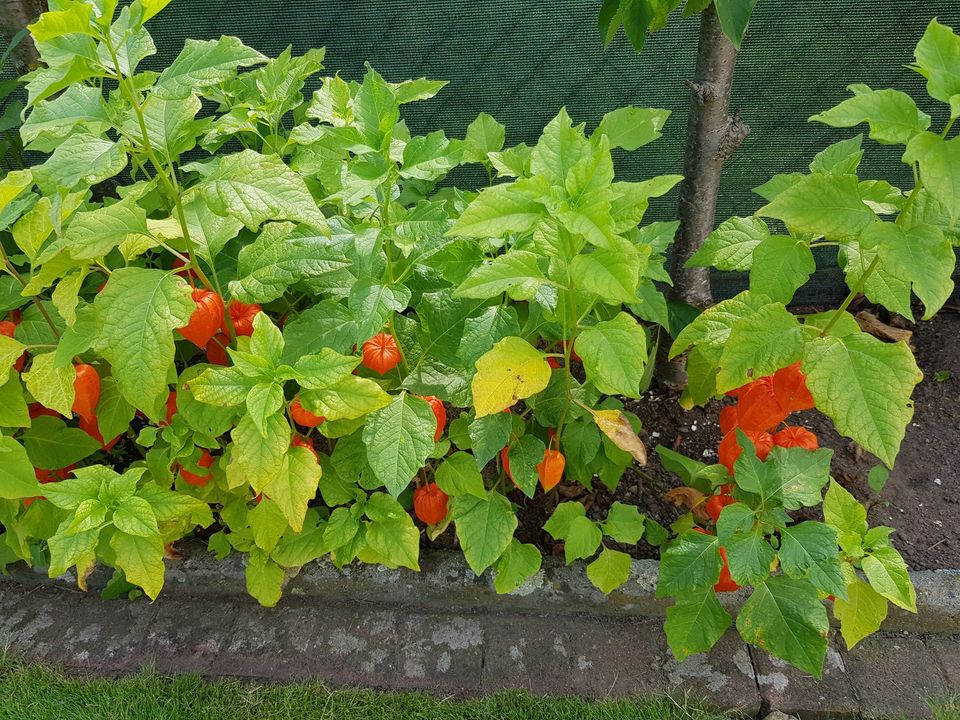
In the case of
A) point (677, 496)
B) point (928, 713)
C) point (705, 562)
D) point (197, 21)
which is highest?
point (197, 21)

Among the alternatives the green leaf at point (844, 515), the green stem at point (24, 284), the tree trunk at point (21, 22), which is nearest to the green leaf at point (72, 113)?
the green stem at point (24, 284)

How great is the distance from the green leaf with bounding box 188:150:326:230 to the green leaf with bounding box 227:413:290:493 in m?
0.35

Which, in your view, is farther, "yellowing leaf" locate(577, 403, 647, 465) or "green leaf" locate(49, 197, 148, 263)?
"yellowing leaf" locate(577, 403, 647, 465)

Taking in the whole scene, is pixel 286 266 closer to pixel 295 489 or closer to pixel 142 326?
pixel 142 326

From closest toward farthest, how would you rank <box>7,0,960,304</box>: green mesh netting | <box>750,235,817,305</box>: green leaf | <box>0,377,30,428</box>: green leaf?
<box>750,235,817,305</box>: green leaf
<box>0,377,30,428</box>: green leaf
<box>7,0,960,304</box>: green mesh netting

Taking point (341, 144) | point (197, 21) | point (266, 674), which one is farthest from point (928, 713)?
point (197, 21)

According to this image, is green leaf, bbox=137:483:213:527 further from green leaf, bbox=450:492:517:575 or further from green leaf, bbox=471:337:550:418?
green leaf, bbox=471:337:550:418

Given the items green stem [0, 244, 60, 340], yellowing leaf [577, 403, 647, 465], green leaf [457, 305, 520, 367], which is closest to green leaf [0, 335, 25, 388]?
green stem [0, 244, 60, 340]

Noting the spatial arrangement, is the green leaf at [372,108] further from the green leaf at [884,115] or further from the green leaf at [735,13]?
the green leaf at [884,115]

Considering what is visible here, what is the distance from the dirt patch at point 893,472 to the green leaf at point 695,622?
1.19 ft

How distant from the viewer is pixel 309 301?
197 cm

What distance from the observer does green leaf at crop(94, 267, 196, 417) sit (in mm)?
1265

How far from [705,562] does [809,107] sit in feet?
5.46

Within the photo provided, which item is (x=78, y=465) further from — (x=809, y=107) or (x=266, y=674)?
(x=809, y=107)
